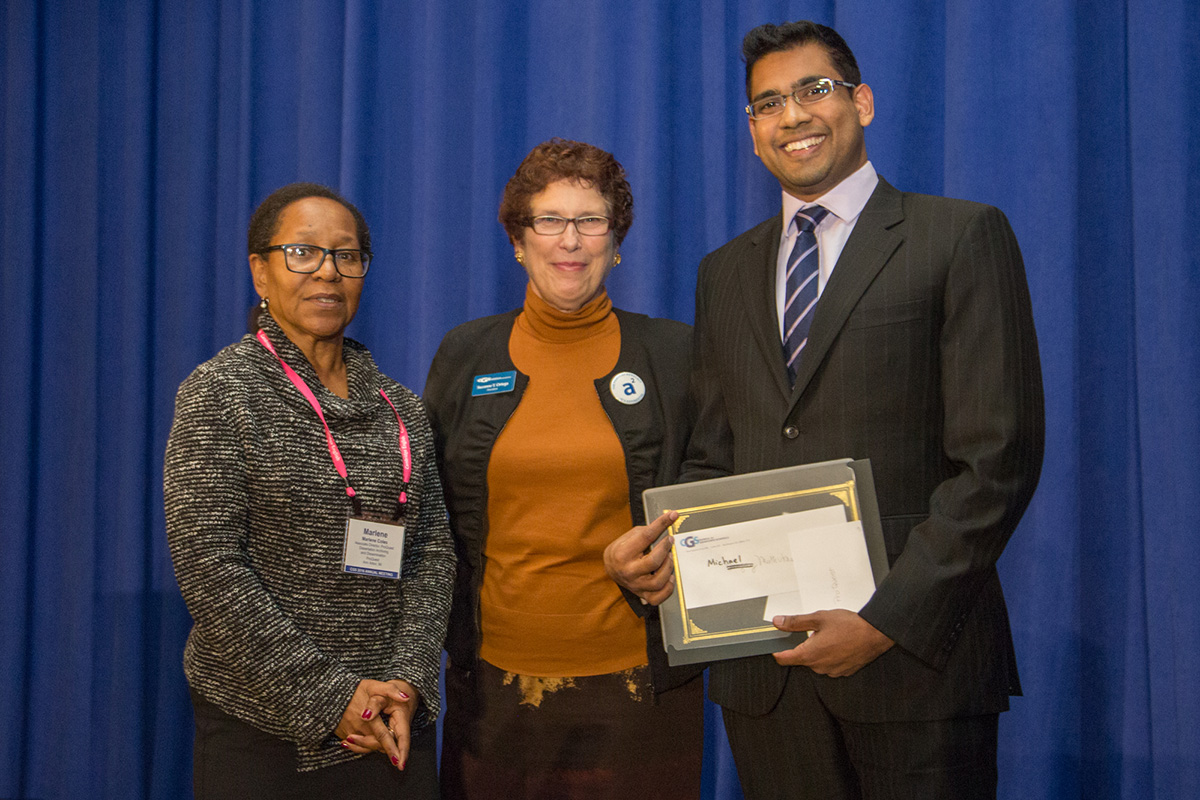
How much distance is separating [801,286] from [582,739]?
45.6 inches

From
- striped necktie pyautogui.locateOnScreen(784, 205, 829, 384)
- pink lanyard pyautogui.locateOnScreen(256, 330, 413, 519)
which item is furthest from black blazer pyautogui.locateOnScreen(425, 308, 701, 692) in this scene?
striped necktie pyautogui.locateOnScreen(784, 205, 829, 384)

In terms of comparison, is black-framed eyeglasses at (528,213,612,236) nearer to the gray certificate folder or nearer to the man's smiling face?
the man's smiling face

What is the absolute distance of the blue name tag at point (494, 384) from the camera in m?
2.26

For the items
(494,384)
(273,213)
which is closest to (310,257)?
(273,213)

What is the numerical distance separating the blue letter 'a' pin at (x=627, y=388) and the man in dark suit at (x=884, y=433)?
424 millimetres

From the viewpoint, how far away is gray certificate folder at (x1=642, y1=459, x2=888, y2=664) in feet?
5.07

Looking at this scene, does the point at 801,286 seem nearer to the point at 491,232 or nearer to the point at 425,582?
the point at 425,582

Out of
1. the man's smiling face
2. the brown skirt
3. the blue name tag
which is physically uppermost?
the man's smiling face

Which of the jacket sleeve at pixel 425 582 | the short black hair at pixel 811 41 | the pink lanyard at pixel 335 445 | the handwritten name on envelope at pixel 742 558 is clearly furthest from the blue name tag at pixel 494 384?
the short black hair at pixel 811 41

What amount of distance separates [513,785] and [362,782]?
1.38 feet

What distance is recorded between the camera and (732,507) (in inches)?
64.2

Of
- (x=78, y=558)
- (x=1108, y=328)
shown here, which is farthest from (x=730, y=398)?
(x=78, y=558)

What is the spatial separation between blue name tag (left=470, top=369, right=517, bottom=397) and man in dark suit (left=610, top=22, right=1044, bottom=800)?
632mm

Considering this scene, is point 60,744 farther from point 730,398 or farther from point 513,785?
point 730,398
